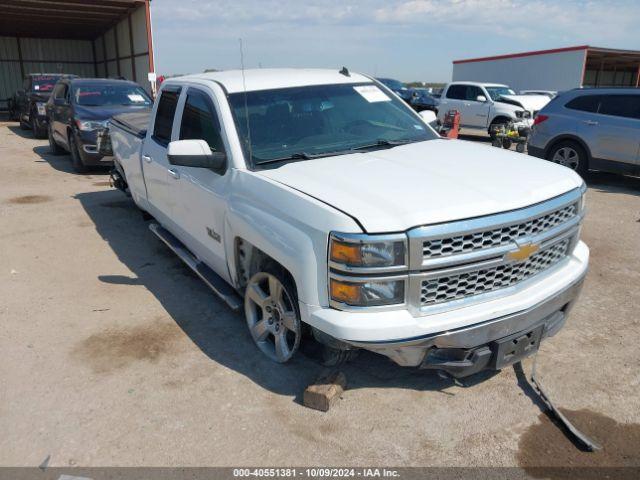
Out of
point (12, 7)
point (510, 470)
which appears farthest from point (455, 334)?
point (12, 7)

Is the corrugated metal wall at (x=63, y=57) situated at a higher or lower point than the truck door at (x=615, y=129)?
higher

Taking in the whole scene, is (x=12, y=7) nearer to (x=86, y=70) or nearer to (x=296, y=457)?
(x=86, y=70)

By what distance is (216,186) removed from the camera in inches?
149

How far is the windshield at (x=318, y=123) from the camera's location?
3.76 metres

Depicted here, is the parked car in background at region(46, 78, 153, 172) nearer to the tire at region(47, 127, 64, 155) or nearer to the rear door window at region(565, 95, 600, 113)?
the tire at region(47, 127, 64, 155)

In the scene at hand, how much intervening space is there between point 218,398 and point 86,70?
104ft

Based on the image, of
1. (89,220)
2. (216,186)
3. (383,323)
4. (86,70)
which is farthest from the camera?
(86,70)

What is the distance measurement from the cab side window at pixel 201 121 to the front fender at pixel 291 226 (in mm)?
565

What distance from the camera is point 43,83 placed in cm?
1717

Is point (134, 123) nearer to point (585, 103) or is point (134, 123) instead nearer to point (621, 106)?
point (585, 103)

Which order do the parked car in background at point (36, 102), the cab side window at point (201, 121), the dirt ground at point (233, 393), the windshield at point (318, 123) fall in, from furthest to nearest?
1. the parked car in background at point (36, 102)
2. the cab side window at point (201, 121)
3. the windshield at point (318, 123)
4. the dirt ground at point (233, 393)

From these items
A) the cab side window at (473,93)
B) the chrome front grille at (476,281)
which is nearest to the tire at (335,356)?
the chrome front grille at (476,281)

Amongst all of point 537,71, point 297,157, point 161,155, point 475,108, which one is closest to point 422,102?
point 475,108

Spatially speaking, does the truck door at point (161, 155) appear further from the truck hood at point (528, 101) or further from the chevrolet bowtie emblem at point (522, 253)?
the truck hood at point (528, 101)
